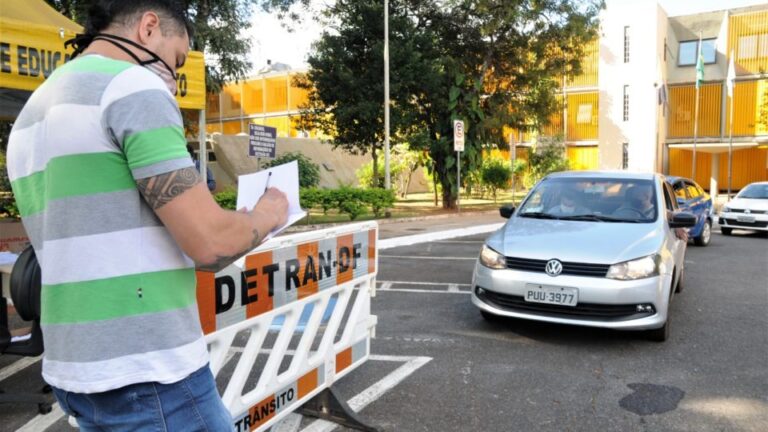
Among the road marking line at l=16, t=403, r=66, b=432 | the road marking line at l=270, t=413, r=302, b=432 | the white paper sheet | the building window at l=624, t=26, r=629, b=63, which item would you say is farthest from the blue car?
the building window at l=624, t=26, r=629, b=63

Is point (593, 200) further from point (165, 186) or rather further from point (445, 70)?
point (445, 70)

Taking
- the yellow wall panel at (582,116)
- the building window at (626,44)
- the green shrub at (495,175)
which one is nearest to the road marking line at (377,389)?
the green shrub at (495,175)

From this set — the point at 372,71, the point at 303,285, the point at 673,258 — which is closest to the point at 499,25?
the point at 372,71

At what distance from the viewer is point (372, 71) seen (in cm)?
2128

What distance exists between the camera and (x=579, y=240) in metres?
5.42

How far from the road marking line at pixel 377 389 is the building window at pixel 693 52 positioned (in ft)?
129

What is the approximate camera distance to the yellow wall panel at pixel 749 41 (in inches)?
1396

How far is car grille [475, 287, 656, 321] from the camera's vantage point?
5.04 meters

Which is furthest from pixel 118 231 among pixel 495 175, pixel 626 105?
pixel 626 105

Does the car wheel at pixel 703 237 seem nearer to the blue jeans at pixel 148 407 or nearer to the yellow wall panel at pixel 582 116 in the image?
the blue jeans at pixel 148 407

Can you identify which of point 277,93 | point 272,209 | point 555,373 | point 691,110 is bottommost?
point 555,373

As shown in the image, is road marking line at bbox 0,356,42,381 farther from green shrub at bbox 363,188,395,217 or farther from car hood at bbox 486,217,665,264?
green shrub at bbox 363,188,395,217

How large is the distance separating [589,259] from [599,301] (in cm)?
36

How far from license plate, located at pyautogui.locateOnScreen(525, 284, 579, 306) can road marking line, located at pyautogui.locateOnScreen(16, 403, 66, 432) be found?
11.8 feet
